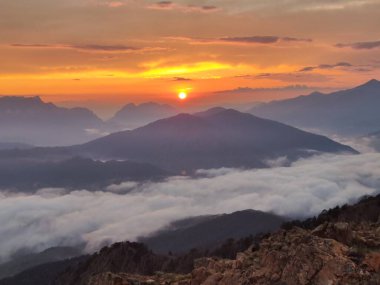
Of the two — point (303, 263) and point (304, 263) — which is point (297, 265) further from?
point (304, 263)

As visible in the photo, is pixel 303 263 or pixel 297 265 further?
pixel 297 265

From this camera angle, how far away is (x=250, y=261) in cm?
6131

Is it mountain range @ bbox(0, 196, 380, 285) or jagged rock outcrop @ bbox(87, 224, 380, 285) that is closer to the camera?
jagged rock outcrop @ bbox(87, 224, 380, 285)

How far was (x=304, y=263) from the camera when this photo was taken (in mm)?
51812

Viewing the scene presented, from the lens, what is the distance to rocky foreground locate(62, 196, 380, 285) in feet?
163

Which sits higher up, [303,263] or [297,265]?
[303,263]

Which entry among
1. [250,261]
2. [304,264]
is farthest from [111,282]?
[304,264]

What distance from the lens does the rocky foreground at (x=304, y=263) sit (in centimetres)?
4953

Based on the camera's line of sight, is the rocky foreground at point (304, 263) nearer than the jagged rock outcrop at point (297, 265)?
No

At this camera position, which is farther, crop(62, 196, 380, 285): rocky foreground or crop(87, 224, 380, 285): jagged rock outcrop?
crop(62, 196, 380, 285): rocky foreground

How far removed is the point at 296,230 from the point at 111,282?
24801 mm

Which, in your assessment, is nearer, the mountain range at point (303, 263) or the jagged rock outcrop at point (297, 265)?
the jagged rock outcrop at point (297, 265)

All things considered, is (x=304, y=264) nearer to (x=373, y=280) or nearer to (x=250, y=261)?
(x=373, y=280)

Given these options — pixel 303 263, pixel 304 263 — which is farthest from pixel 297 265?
pixel 304 263
